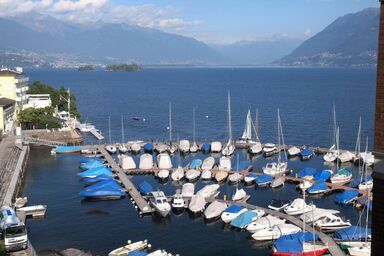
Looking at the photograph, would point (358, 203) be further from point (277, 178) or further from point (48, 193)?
point (48, 193)

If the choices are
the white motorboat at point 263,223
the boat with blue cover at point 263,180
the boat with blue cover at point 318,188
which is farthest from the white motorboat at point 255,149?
the white motorboat at point 263,223

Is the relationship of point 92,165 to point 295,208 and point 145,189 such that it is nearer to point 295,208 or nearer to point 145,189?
point 145,189

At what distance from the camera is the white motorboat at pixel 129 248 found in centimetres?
3403

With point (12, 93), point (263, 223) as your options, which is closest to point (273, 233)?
point (263, 223)

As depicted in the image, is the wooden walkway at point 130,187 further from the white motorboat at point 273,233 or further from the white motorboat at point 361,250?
the white motorboat at point 361,250

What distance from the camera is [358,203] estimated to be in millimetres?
45219

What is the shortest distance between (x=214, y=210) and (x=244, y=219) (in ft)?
11.6

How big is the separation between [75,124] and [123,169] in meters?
37.0

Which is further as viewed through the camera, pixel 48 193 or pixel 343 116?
pixel 343 116

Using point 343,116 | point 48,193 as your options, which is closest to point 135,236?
point 48,193

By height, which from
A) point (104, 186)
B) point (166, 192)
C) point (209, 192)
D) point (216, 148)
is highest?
point (104, 186)

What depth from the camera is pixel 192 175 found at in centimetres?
5612

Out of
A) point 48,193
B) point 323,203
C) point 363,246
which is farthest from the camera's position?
point 48,193

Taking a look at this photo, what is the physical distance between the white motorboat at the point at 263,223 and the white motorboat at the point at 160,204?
308 inches
